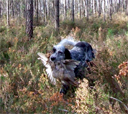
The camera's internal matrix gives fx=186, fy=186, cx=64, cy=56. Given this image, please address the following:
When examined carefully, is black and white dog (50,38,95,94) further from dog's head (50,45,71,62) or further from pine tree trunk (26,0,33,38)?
pine tree trunk (26,0,33,38)

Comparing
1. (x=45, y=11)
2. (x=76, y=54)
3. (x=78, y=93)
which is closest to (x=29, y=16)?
(x=76, y=54)

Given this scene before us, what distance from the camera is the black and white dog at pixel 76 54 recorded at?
336 cm

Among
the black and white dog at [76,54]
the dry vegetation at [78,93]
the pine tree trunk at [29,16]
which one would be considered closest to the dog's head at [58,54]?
the black and white dog at [76,54]

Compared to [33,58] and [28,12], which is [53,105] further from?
[28,12]

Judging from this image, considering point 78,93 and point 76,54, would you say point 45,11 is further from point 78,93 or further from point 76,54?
point 78,93

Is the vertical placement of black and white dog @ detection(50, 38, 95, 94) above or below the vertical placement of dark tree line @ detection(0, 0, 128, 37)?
below

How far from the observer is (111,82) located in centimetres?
278

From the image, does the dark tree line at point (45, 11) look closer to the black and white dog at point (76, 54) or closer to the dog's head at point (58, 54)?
the black and white dog at point (76, 54)

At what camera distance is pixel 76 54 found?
4051mm

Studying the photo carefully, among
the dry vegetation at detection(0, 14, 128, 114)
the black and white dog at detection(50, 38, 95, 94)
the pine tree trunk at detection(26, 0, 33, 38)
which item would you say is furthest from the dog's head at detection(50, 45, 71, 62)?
the pine tree trunk at detection(26, 0, 33, 38)

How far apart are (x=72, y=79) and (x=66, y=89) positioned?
308 mm

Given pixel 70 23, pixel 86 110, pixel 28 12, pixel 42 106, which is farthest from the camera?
pixel 70 23

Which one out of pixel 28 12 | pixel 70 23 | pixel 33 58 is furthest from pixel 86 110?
pixel 70 23

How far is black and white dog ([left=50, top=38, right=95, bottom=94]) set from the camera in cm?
336
